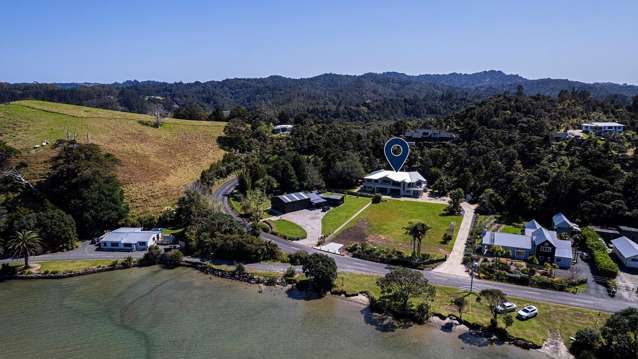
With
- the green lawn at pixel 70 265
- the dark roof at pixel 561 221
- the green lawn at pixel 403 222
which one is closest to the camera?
the green lawn at pixel 70 265

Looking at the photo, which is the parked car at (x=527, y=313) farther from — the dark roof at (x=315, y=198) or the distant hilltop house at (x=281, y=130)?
the distant hilltop house at (x=281, y=130)

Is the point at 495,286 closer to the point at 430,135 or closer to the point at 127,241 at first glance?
the point at 127,241

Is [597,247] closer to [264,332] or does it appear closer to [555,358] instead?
[555,358]

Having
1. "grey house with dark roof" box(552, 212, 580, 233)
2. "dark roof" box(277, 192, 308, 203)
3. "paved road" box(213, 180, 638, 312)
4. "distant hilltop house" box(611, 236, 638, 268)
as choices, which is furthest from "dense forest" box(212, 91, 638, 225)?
"paved road" box(213, 180, 638, 312)

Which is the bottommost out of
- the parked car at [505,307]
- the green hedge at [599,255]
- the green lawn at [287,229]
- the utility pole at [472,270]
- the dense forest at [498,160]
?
the parked car at [505,307]

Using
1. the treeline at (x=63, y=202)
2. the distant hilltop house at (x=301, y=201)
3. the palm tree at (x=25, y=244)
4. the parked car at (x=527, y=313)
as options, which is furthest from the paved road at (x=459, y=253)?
the palm tree at (x=25, y=244)
